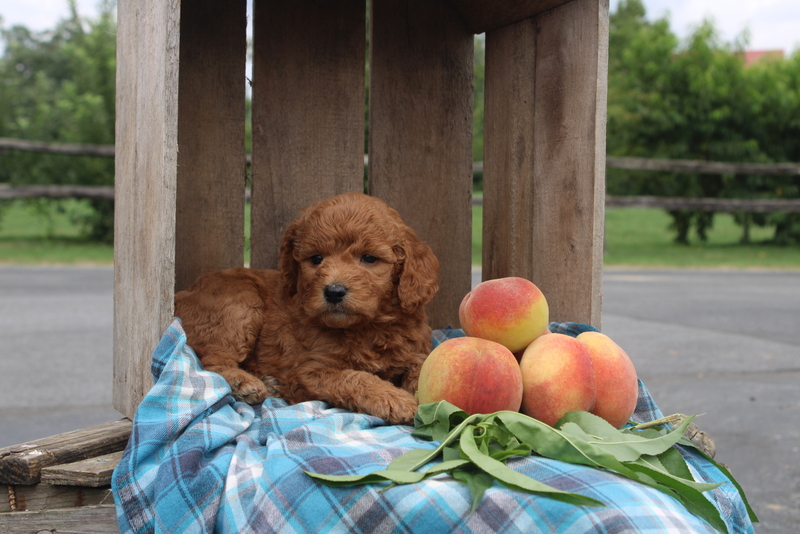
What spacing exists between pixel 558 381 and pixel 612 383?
0.71ft

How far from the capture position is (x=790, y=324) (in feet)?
26.1

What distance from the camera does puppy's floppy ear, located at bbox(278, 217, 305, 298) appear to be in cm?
259

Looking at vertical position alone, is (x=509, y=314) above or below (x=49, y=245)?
above

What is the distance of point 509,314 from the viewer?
7.44 ft

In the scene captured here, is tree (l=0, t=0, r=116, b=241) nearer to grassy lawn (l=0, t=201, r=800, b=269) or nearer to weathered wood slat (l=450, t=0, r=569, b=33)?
grassy lawn (l=0, t=201, r=800, b=269)

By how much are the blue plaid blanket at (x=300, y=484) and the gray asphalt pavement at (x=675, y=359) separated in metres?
1.18

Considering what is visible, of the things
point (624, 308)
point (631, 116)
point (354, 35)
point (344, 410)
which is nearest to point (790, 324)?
→ point (624, 308)

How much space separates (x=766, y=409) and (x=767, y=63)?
16.6m

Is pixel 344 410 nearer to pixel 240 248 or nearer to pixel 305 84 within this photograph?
pixel 240 248

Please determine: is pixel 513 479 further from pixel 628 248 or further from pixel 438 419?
pixel 628 248

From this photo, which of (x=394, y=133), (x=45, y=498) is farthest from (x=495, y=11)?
(x=45, y=498)

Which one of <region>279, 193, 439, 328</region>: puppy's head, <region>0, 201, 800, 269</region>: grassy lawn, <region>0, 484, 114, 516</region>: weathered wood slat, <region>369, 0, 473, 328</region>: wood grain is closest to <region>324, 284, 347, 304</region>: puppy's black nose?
<region>279, 193, 439, 328</region>: puppy's head

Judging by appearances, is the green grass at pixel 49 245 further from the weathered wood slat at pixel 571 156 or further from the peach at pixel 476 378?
the peach at pixel 476 378

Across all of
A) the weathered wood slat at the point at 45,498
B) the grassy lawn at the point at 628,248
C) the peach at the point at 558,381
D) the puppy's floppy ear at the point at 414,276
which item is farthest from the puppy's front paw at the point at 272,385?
the grassy lawn at the point at 628,248
